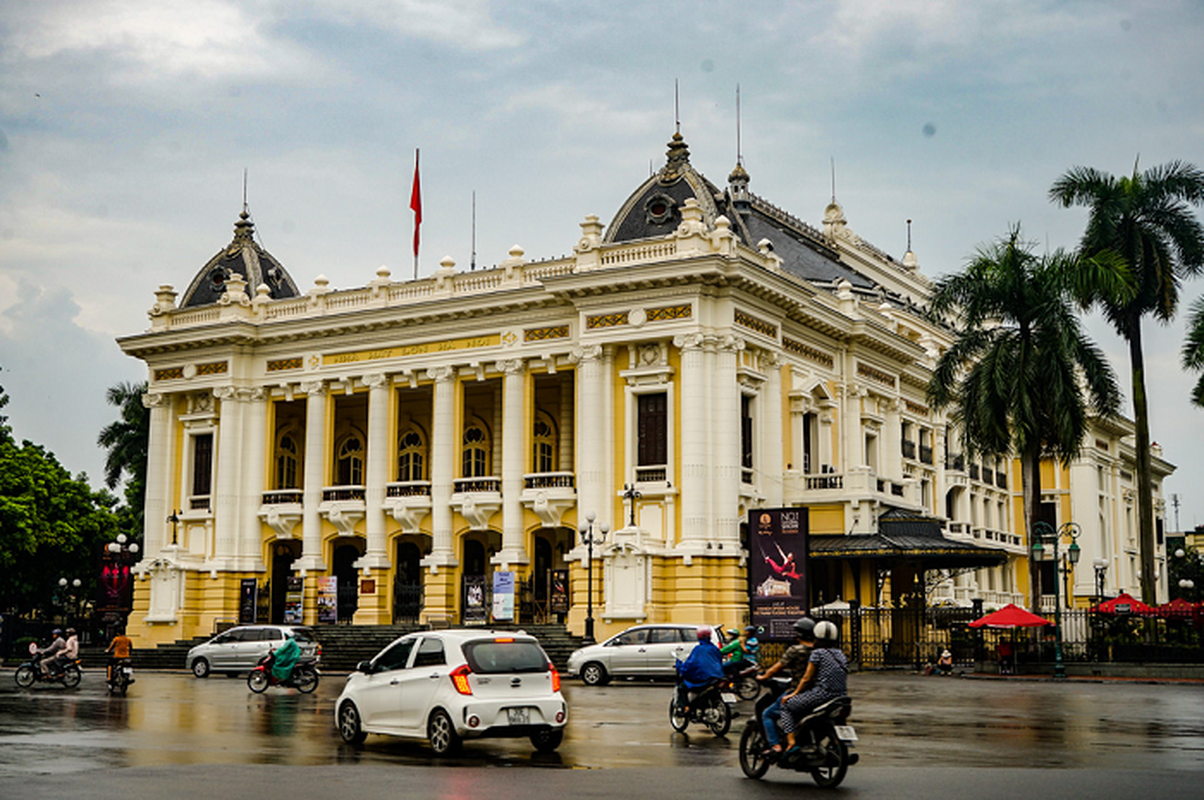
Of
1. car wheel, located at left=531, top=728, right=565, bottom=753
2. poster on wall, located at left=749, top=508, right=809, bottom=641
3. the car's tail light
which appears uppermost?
poster on wall, located at left=749, top=508, right=809, bottom=641

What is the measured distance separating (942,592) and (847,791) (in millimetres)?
49010

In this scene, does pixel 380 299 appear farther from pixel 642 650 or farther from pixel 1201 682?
pixel 1201 682

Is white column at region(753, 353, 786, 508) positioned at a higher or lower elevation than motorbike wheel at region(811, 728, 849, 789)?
higher

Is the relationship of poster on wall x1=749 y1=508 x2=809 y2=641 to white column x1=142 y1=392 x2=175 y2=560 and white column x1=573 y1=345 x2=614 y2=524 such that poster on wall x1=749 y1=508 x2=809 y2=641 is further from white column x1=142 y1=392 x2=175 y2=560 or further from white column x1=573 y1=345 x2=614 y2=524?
white column x1=142 y1=392 x2=175 y2=560

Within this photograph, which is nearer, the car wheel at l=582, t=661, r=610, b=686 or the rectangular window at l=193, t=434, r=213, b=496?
the car wheel at l=582, t=661, r=610, b=686

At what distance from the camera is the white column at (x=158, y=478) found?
51.8 meters

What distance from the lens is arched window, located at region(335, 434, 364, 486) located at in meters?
54.2

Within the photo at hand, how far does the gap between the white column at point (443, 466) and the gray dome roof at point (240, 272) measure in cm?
1013

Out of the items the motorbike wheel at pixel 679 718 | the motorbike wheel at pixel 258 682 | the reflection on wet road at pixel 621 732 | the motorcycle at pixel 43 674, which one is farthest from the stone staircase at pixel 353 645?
the motorbike wheel at pixel 679 718

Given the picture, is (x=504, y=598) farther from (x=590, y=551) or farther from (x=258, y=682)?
(x=258, y=682)

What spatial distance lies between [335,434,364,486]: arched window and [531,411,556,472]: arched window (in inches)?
287

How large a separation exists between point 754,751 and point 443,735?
13.8ft

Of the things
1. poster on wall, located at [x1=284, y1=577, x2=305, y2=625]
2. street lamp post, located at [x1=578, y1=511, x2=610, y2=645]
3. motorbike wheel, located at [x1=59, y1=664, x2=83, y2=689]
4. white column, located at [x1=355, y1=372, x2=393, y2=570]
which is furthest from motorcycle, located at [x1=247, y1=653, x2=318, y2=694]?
poster on wall, located at [x1=284, y1=577, x2=305, y2=625]

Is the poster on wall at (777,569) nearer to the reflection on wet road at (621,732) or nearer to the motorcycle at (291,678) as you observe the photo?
the reflection on wet road at (621,732)
